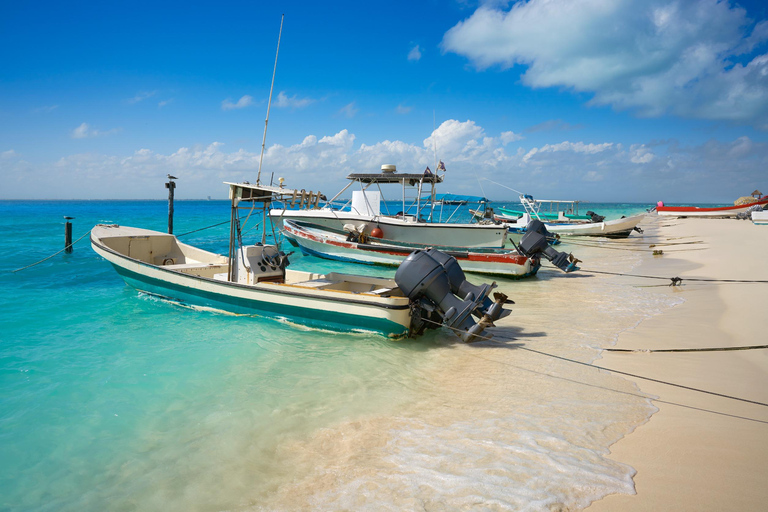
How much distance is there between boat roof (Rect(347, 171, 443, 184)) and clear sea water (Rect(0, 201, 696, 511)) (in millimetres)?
8838

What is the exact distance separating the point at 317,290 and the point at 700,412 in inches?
252

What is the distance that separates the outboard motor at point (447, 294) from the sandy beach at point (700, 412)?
2.07 m

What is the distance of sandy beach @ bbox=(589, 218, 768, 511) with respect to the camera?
3.52 metres

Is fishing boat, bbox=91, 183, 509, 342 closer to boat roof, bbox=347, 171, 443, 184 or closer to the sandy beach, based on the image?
the sandy beach

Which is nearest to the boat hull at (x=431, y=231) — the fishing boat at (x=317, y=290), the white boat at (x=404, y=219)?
the white boat at (x=404, y=219)

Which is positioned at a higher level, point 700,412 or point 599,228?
point 599,228

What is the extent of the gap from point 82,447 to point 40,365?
344cm

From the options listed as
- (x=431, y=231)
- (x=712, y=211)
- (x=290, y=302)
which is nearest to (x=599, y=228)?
(x=431, y=231)

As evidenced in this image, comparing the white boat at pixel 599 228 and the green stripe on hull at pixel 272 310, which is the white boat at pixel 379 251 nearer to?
the green stripe on hull at pixel 272 310

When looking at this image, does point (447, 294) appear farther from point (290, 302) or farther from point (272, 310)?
point (272, 310)

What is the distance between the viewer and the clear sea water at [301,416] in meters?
3.96

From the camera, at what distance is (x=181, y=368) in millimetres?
7176

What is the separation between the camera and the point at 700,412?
16.2 ft

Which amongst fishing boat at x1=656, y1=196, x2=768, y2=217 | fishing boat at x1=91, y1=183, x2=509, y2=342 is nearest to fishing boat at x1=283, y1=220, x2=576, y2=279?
fishing boat at x1=91, y1=183, x2=509, y2=342
